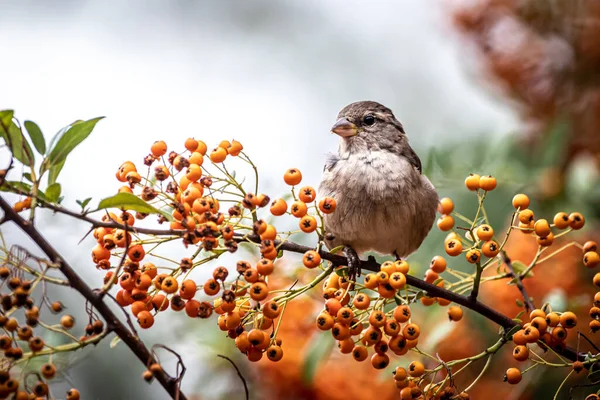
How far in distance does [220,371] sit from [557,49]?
2.21 m

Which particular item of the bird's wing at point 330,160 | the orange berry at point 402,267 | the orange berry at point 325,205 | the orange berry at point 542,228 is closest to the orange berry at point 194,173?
the orange berry at point 325,205

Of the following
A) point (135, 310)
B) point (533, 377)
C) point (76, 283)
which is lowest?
point (76, 283)

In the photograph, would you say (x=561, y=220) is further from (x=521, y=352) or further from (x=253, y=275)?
(x=253, y=275)

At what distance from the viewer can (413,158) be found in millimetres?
3475

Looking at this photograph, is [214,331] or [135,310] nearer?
[135,310]

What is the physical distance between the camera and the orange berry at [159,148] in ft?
6.63

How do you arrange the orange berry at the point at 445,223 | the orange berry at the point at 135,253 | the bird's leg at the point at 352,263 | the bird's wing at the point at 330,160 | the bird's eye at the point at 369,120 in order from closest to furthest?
1. the orange berry at the point at 135,253
2. the orange berry at the point at 445,223
3. the bird's leg at the point at 352,263
4. the bird's wing at the point at 330,160
5. the bird's eye at the point at 369,120

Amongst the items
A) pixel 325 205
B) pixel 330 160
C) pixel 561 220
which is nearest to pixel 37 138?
pixel 325 205

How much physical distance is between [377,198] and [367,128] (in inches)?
23.2

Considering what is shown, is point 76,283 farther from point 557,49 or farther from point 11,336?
point 557,49

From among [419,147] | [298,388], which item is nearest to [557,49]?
[419,147]

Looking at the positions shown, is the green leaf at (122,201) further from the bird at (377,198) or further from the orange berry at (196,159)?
the bird at (377,198)

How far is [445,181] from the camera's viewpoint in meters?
3.22

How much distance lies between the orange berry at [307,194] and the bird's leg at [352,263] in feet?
1.12
